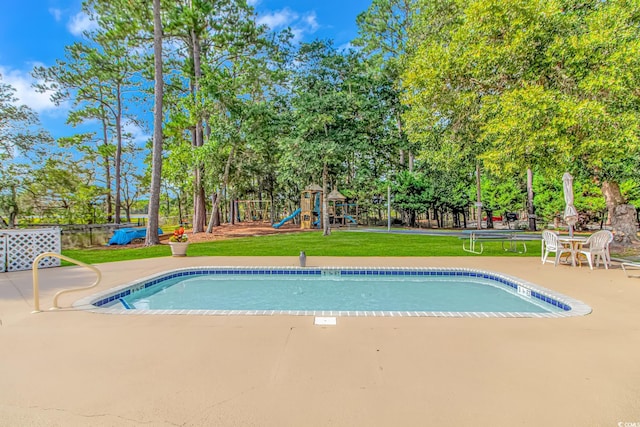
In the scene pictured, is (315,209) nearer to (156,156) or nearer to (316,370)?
(156,156)

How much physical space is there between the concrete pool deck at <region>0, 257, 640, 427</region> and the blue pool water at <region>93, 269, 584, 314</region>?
131 centimetres

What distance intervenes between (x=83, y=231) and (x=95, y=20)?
38.1 feet

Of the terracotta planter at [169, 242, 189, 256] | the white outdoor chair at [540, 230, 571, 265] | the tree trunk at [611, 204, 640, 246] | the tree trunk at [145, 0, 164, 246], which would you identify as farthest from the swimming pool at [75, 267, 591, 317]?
the tree trunk at [145, 0, 164, 246]

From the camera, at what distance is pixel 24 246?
7.75 metres

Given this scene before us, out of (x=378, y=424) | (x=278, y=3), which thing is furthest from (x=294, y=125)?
(x=378, y=424)

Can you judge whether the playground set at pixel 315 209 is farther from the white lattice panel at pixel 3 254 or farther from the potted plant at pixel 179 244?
the white lattice panel at pixel 3 254

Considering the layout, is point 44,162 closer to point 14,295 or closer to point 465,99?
point 14,295

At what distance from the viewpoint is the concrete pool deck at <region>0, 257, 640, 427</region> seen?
7.18ft

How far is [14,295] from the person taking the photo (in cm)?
530

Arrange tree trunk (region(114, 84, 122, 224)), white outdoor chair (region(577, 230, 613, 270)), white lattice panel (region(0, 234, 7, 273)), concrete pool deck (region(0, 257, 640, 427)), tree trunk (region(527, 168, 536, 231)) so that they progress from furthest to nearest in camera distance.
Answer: tree trunk (region(114, 84, 122, 224)), tree trunk (region(527, 168, 536, 231)), white lattice panel (region(0, 234, 7, 273)), white outdoor chair (region(577, 230, 613, 270)), concrete pool deck (region(0, 257, 640, 427))

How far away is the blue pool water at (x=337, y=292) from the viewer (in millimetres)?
5492

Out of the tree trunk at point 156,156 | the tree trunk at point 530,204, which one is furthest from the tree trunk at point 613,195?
the tree trunk at point 156,156

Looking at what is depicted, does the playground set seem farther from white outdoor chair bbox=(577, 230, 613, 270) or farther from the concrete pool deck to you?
the concrete pool deck

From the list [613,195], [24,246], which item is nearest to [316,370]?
[24,246]
